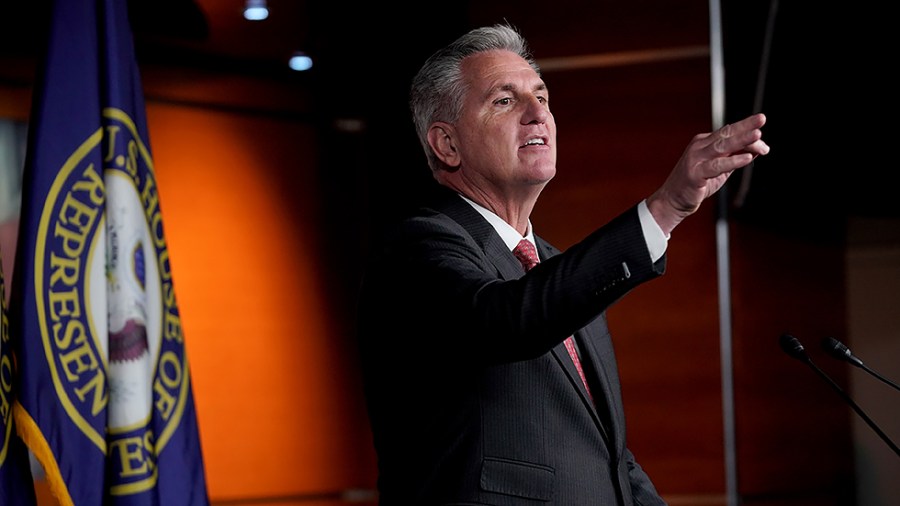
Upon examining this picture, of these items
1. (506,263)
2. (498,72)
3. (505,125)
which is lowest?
(506,263)

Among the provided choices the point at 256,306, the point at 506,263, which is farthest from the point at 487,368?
the point at 256,306

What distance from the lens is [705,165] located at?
53.0 inches

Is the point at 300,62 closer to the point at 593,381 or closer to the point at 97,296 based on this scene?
the point at 97,296

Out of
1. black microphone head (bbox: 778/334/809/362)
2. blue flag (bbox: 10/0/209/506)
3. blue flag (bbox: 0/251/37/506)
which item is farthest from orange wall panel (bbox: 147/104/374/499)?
black microphone head (bbox: 778/334/809/362)

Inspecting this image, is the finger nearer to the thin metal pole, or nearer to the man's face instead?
the man's face

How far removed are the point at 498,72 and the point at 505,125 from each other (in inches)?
4.9

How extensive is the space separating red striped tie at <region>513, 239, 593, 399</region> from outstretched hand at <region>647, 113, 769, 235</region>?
1.37ft

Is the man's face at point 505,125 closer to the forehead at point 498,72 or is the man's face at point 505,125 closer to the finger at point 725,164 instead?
the forehead at point 498,72

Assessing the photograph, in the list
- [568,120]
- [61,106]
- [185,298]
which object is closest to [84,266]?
[61,106]

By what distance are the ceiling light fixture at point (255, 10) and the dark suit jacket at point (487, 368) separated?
263 cm

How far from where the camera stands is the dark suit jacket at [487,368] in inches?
54.9

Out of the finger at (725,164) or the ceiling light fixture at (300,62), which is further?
the ceiling light fixture at (300,62)

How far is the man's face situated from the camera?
1.85 metres

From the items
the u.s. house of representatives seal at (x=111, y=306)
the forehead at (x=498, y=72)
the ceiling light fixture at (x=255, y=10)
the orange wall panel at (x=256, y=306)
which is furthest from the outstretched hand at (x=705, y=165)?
the ceiling light fixture at (x=255, y=10)
